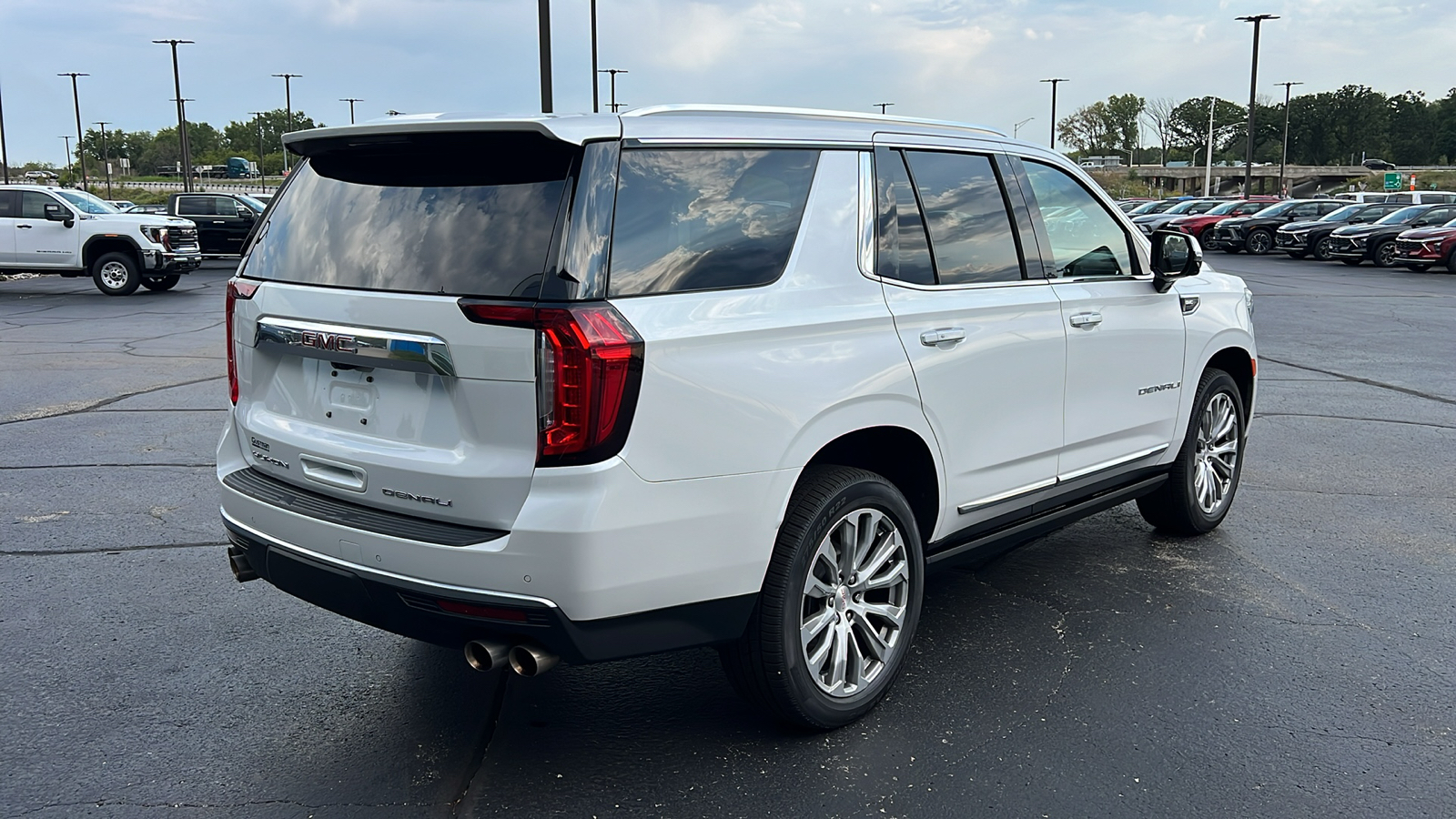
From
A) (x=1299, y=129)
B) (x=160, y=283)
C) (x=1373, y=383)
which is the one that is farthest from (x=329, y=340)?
(x=1299, y=129)

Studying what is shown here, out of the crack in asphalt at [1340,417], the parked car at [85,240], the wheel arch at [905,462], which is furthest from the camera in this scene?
the parked car at [85,240]

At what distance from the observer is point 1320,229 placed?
32562 millimetres

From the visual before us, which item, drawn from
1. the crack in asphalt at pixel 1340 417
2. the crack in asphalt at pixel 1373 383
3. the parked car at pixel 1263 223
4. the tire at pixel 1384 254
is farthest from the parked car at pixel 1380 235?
the crack in asphalt at pixel 1340 417

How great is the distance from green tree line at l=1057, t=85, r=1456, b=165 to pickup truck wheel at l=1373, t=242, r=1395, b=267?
117234mm

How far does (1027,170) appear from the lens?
184 inches

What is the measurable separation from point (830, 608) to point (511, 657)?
3.41ft

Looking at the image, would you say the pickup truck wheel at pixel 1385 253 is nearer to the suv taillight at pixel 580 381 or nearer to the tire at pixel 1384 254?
the tire at pixel 1384 254

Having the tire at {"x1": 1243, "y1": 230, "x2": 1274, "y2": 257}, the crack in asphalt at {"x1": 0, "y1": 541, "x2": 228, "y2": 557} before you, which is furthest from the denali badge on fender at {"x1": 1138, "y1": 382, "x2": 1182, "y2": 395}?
the tire at {"x1": 1243, "y1": 230, "x2": 1274, "y2": 257}

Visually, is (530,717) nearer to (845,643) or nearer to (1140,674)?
(845,643)

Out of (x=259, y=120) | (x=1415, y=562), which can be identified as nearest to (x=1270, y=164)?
(x=259, y=120)

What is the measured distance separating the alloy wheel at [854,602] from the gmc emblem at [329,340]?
4.79 ft

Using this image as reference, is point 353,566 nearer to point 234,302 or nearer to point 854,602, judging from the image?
point 234,302

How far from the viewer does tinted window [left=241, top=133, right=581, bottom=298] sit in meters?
3.08

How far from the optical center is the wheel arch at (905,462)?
3824 millimetres
